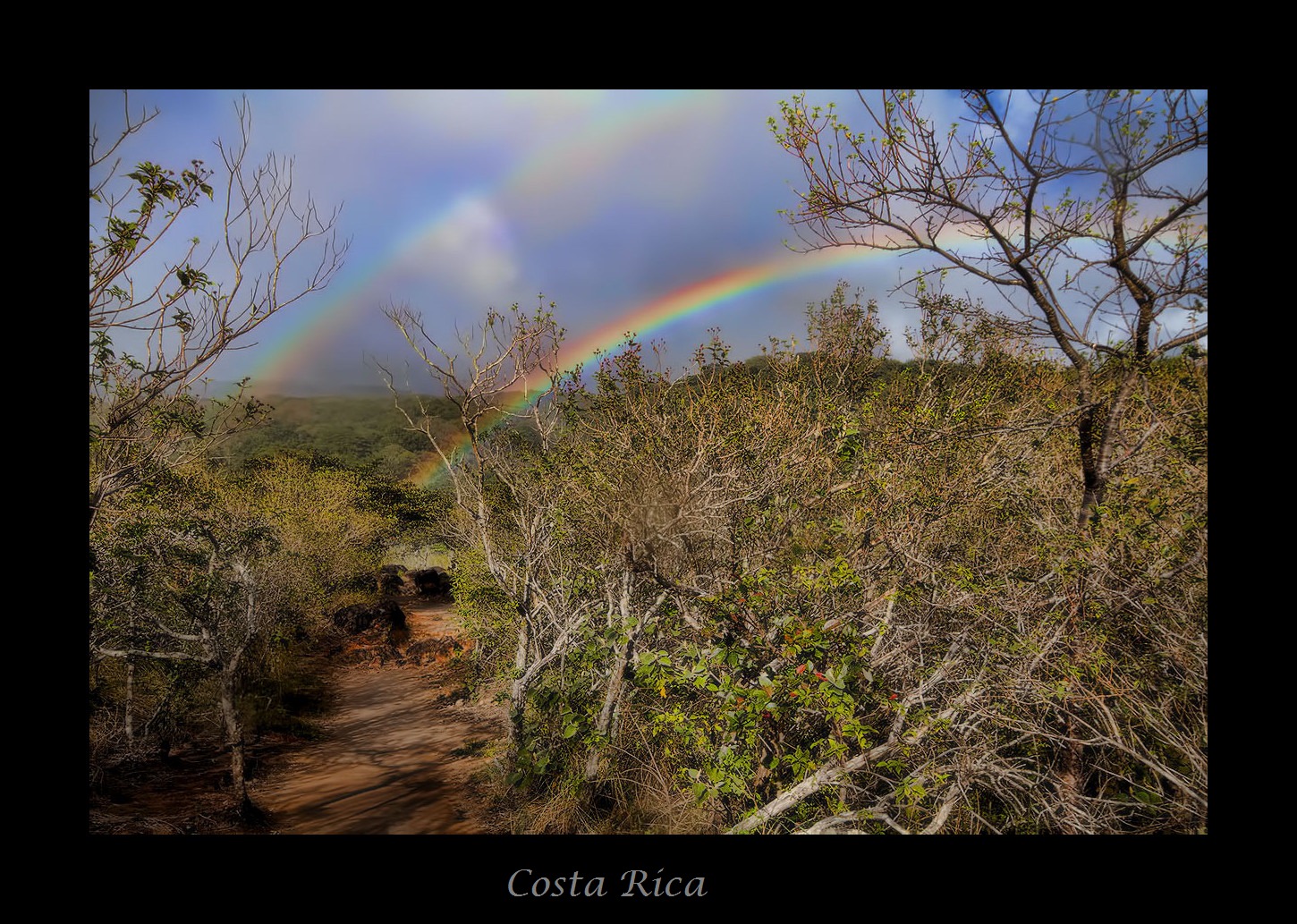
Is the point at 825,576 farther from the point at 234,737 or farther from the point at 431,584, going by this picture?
the point at 431,584

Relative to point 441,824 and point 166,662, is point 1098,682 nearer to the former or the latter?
point 441,824

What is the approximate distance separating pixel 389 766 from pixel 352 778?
67cm

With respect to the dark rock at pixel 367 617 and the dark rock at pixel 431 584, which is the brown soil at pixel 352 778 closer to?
the dark rock at pixel 367 617

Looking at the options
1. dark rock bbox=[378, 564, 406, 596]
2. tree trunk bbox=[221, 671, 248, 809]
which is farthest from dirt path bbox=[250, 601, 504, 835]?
dark rock bbox=[378, 564, 406, 596]

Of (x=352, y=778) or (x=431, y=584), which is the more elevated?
(x=431, y=584)

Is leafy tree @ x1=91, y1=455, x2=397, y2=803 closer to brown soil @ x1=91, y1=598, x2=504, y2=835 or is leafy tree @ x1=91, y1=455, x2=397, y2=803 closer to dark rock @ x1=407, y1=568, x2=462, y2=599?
brown soil @ x1=91, y1=598, x2=504, y2=835

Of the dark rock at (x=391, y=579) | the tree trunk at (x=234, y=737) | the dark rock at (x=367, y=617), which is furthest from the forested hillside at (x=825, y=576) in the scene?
the dark rock at (x=391, y=579)

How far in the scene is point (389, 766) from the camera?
9609mm

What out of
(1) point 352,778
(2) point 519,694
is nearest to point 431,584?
(1) point 352,778

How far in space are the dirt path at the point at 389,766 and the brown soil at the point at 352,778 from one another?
0.08 ft

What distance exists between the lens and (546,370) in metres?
7.06

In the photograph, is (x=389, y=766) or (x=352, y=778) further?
(x=389, y=766)

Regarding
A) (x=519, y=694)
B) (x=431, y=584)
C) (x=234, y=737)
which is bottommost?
(x=431, y=584)

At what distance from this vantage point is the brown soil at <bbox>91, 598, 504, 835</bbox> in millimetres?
7105
